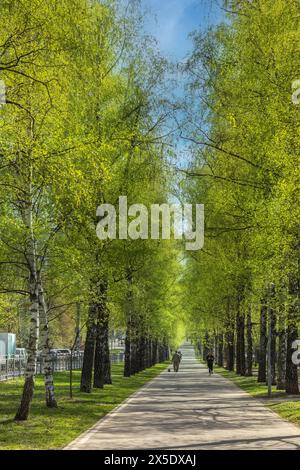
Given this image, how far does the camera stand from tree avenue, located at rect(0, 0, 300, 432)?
1177cm

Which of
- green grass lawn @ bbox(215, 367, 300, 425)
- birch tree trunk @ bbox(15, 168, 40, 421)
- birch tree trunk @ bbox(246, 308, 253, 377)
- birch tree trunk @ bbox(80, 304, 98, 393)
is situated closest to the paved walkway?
green grass lawn @ bbox(215, 367, 300, 425)

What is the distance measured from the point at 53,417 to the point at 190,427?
3593mm

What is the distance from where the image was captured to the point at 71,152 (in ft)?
38.4

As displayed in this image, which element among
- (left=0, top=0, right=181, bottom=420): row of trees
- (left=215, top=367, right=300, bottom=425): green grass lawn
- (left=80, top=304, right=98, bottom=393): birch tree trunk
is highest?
(left=0, top=0, right=181, bottom=420): row of trees

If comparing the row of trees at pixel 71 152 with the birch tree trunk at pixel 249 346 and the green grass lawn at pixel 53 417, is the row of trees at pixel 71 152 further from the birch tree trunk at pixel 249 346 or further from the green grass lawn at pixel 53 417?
the birch tree trunk at pixel 249 346

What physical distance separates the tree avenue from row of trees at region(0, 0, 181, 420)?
5 cm

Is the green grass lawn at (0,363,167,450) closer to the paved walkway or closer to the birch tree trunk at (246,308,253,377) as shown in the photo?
the paved walkway

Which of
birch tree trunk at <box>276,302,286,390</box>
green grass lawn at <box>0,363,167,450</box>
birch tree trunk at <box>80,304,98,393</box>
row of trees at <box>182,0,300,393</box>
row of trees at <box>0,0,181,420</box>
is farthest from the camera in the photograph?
birch tree trunk at <box>276,302,286,390</box>

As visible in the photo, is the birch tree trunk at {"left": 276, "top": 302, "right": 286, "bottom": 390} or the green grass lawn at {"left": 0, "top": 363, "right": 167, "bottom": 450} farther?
the birch tree trunk at {"left": 276, "top": 302, "right": 286, "bottom": 390}

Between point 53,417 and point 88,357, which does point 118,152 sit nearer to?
point 88,357

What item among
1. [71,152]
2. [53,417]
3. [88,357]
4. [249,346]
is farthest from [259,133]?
[249,346]

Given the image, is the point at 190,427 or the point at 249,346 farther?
the point at 249,346

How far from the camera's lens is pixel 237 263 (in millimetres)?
28062

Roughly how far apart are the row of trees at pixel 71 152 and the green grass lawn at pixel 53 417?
0.68 m
